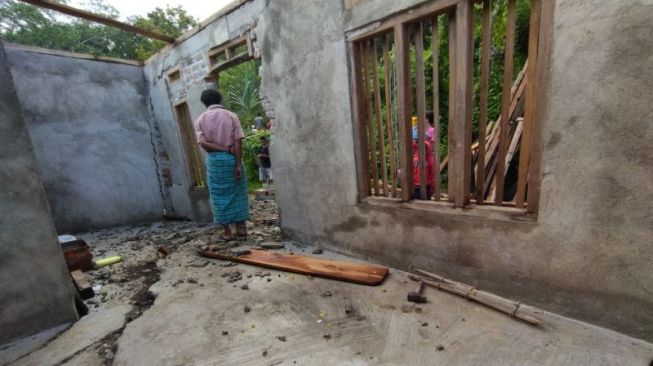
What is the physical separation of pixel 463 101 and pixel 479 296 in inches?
58.8

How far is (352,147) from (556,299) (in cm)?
205

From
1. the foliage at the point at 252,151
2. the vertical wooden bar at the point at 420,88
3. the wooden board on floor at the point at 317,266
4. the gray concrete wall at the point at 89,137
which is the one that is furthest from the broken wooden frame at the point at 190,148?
the foliage at the point at 252,151

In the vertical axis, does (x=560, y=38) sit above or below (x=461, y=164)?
above

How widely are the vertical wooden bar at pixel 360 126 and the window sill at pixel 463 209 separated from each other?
19cm

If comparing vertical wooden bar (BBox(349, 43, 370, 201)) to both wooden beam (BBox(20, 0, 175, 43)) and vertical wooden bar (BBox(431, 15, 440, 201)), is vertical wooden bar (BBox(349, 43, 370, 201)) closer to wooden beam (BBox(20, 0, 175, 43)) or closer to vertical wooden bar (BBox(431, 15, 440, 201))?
vertical wooden bar (BBox(431, 15, 440, 201))

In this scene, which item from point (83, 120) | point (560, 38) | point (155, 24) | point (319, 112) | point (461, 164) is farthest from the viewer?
point (155, 24)

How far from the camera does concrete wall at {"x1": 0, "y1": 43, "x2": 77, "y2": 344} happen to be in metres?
2.09

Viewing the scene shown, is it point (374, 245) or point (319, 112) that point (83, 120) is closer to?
point (319, 112)

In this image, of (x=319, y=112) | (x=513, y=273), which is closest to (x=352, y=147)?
(x=319, y=112)

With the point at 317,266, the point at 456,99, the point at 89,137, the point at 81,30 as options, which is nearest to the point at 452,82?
the point at 456,99

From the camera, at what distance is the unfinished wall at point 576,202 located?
5.52 feet

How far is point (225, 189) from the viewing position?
4.03 metres

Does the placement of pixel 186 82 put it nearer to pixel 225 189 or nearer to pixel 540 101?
pixel 225 189

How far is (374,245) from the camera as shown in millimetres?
3156
